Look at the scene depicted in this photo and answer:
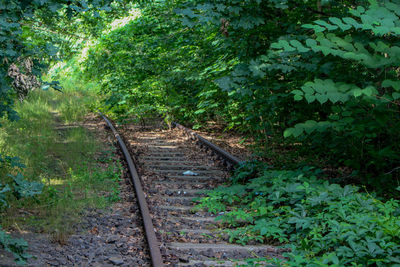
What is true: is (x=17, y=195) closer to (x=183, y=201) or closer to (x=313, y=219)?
(x=183, y=201)

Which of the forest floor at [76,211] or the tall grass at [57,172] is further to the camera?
the tall grass at [57,172]

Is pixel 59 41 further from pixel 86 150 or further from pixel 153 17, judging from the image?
pixel 153 17

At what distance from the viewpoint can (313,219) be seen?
13.9 feet

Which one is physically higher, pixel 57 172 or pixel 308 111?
pixel 308 111

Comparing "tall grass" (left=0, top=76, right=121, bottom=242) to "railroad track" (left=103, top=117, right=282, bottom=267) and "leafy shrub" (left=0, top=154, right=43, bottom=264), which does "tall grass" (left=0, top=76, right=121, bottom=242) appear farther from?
"railroad track" (left=103, top=117, right=282, bottom=267)

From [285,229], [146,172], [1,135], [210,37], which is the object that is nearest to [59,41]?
[1,135]

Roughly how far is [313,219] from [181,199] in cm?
242

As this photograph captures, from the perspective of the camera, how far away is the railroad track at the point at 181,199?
13.2ft

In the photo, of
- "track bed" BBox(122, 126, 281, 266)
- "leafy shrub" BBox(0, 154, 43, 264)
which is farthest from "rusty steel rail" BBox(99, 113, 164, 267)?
"leafy shrub" BBox(0, 154, 43, 264)

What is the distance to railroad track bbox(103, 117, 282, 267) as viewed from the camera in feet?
13.2

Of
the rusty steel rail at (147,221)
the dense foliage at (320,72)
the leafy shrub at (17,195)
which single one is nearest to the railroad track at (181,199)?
the rusty steel rail at (147,221)

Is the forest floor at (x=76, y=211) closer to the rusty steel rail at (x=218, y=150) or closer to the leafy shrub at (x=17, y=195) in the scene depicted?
the leafy shrub at (x=17, y=195)

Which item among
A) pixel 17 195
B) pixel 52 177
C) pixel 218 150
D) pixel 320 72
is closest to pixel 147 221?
pixel 17 195

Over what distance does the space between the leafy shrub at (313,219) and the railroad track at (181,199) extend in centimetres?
27
